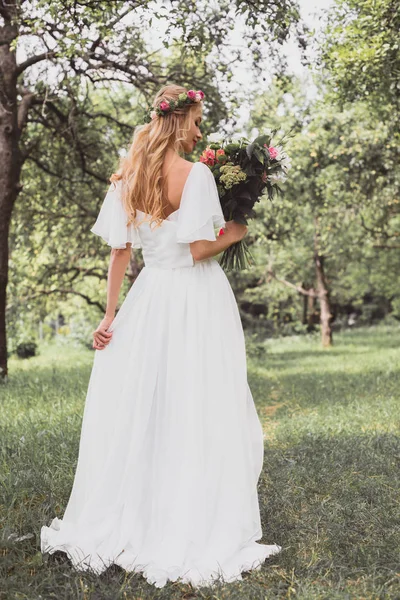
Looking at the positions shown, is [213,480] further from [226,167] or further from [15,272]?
[15,272]

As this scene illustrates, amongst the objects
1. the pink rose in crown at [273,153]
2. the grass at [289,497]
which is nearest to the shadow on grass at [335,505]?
the grass at [289,497]

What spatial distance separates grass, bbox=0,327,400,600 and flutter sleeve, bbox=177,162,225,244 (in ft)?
6.13

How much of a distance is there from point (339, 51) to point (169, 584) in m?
8.09

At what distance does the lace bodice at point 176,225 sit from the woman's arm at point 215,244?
0.07 m

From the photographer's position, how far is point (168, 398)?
390 centimetres

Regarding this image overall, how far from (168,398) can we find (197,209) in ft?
3.58

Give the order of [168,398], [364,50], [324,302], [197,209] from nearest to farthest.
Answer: [197,209] → [168,398] → [364,50] → [324,302]

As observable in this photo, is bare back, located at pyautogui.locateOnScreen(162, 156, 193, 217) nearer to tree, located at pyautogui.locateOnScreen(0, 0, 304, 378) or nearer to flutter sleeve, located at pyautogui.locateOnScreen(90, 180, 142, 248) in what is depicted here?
flutter sleeve, located at pyautogui.locateOnScreen(90, 180, 142, 248)

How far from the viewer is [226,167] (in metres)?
4.18

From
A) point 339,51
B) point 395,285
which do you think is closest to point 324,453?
point 339,51

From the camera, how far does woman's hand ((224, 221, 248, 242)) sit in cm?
411

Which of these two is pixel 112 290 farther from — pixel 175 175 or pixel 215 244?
pixel 175 175

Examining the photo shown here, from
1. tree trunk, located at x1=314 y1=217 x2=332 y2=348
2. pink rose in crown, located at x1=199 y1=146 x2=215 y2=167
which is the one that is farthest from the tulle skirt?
tree trunk, located at x1=314 y1=217 x2=332 y2=348

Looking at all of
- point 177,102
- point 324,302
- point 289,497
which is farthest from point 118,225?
point 324,302
